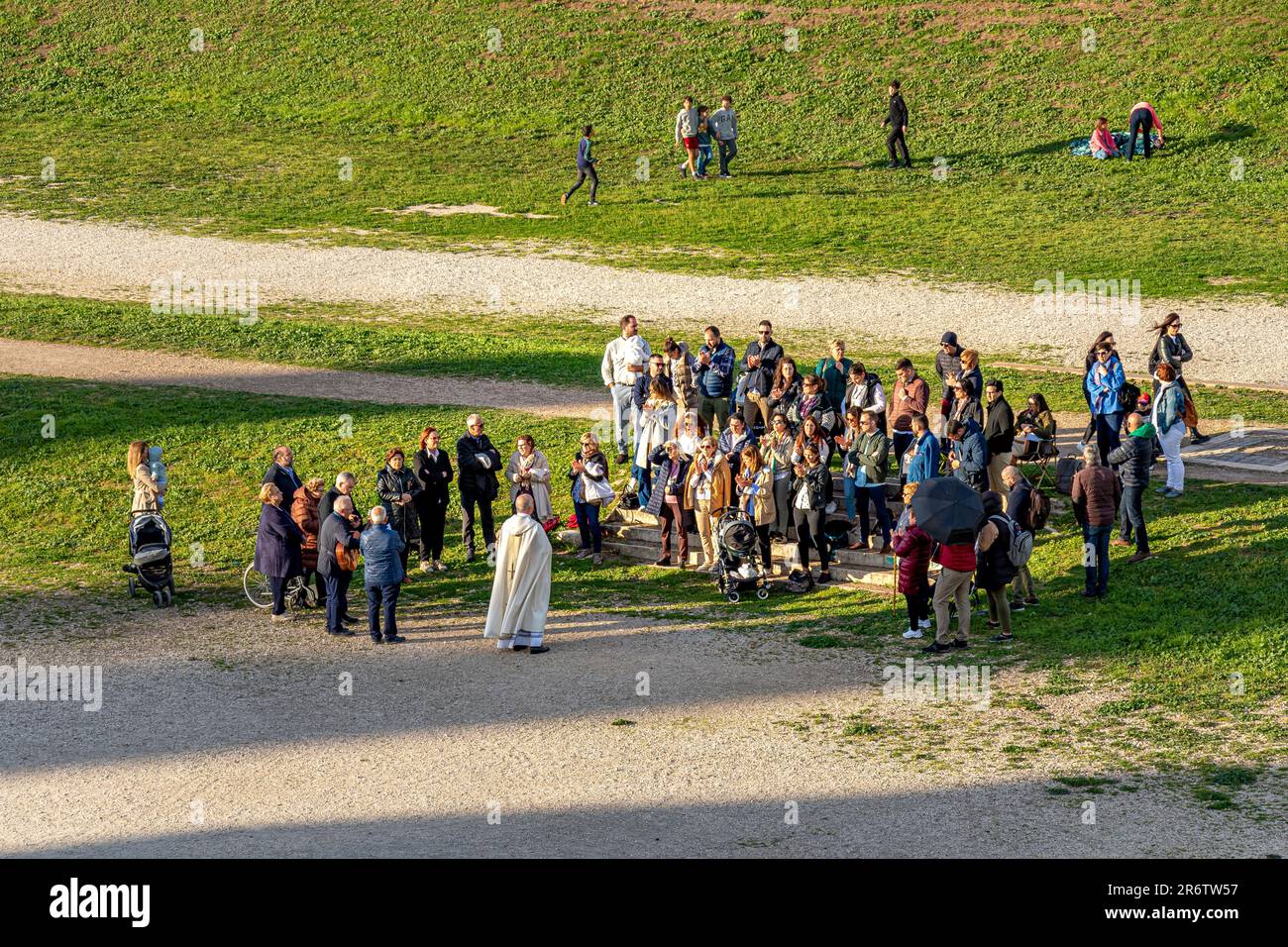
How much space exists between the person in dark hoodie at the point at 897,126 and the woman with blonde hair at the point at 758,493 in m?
21.9

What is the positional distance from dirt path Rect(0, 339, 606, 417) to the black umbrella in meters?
9.32

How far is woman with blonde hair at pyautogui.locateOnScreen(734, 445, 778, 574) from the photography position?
66.7 feet

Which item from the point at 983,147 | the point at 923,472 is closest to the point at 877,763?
the point at 923,472

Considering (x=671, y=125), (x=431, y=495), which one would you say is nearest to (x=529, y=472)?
(x=431, y=495)

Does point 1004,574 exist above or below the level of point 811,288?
below

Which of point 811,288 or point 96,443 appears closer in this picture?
point 96,443

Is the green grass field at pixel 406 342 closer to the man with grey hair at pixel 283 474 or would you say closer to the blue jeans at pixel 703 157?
the man with grey hair at pixel 283 474

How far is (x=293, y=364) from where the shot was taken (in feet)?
97.0

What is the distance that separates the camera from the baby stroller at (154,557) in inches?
806

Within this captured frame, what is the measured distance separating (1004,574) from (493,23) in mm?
36730

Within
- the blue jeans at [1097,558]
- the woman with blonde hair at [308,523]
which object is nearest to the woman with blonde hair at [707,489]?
the blue jeans at [1097,558]

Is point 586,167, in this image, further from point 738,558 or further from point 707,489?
point 738,558

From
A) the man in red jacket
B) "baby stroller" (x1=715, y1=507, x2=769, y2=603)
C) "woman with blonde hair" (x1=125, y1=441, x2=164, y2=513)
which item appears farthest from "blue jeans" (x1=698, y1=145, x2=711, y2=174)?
the man in red jacket

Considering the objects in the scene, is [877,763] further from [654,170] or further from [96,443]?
[654,170]
